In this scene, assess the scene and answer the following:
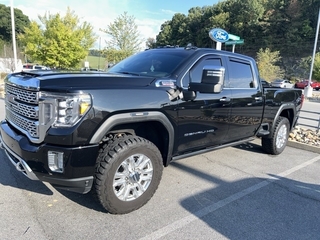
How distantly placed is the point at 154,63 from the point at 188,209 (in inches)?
81.4

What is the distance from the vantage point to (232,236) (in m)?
2.73

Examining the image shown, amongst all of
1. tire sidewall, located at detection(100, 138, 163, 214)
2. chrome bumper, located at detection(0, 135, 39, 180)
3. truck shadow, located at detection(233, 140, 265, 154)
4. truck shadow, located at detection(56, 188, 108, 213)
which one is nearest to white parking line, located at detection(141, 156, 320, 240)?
tire sidewall, located at detection(100, 138, 163, 214)

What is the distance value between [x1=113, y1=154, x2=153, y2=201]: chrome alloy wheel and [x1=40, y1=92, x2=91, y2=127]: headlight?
748mm

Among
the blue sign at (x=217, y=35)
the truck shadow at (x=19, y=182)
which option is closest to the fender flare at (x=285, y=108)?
the truck shadow at (x=19, y=182)

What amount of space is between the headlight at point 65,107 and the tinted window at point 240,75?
2589 millimetres

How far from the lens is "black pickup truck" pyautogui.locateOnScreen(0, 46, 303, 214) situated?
2545mm

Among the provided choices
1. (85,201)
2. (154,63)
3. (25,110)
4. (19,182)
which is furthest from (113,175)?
(154,63)

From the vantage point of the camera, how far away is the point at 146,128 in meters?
3.40

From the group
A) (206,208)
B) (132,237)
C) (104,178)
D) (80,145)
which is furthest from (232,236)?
(80,145)

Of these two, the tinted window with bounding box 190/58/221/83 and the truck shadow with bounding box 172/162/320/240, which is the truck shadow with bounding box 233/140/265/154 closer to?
the truck shadow with bounding box 172/162/320/240

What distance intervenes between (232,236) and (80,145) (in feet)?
5.84

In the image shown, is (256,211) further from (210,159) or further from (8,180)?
(8,180)

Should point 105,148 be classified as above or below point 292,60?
below

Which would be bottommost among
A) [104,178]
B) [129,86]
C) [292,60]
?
[104,178]
